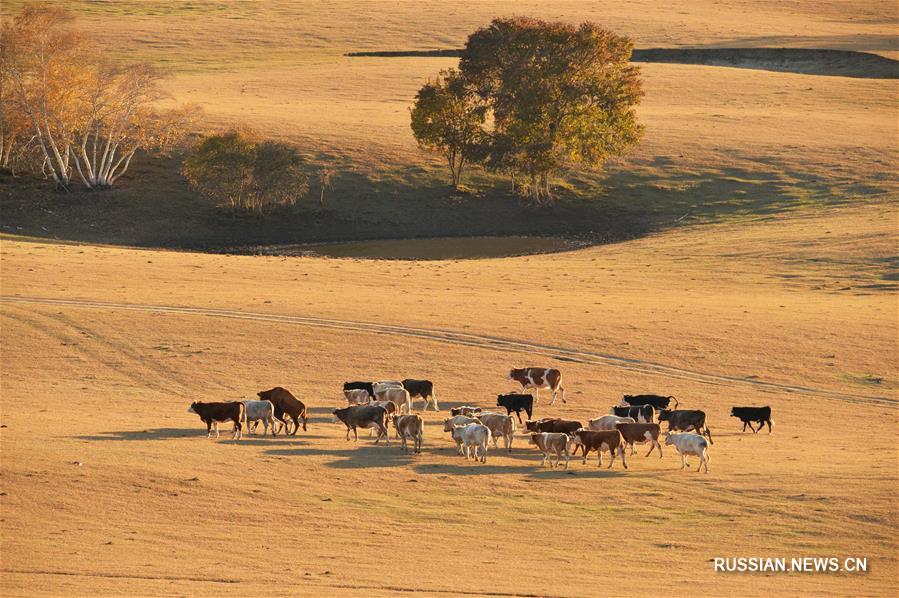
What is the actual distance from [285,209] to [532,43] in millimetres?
17907

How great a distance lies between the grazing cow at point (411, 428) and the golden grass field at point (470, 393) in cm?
46

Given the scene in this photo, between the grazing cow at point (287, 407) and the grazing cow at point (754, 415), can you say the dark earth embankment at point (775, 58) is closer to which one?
the grazing cow at point (754, 415)

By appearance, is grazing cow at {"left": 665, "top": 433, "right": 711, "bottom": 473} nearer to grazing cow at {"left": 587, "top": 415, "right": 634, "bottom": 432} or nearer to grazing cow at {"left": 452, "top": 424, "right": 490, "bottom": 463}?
grazing cow at {"left": 587, "top": 415, "right": 634, "bottom": 432}

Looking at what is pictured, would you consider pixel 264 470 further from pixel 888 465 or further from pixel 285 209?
pixel 285 209

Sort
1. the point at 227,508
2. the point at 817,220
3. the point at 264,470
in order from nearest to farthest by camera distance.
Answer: the point at 227,508 → the point at 264,470 → the point at 817,220

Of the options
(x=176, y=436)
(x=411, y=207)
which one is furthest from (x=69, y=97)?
(x=176, y=436)

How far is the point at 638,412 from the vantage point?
31703mm

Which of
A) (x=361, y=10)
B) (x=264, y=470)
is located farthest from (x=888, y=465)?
(x=361, y=10)

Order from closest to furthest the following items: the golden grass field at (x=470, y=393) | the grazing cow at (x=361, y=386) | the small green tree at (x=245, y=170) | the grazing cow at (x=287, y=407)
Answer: the golden grass field at (x=470, y=393)
the grazing cow at (x=287, y=407)
the grazing cow at (x=361, y=386)
the small green tree at (x=245, y=170)

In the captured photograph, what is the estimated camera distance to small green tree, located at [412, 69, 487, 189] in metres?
77.8

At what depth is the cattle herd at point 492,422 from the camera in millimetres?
28297

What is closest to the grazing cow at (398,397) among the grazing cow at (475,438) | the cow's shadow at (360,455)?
the cow's shadow at (360,455)

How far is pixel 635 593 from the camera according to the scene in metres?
20.3

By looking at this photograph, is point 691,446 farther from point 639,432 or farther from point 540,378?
point 540,378
